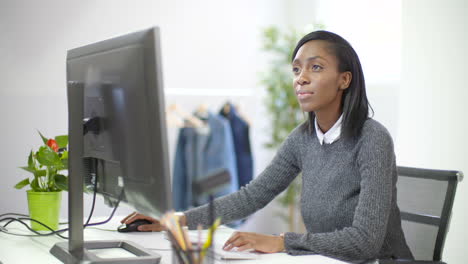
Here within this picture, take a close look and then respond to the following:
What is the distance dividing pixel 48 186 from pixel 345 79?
1.01 meters

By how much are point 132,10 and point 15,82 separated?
0.82 m

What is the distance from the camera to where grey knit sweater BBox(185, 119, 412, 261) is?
1.39m

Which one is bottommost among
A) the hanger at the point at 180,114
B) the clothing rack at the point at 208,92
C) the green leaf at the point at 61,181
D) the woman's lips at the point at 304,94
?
the green leaf at the point at 61,181

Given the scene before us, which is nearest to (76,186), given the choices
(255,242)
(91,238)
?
(91,238)

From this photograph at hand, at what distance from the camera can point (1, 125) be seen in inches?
108

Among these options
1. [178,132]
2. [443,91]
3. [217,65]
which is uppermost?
[217,65]

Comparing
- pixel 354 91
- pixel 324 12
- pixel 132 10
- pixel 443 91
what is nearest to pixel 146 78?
pixel 354 91

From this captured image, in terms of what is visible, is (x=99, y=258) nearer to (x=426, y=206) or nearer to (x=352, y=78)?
(x=352, y=78)

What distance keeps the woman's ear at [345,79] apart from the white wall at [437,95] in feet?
3.62

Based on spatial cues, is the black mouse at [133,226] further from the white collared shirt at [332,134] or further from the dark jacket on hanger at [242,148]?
the dark jacket on hanger at [242,148]

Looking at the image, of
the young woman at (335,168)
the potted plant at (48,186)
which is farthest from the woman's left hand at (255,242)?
the potted plant at (48,186)

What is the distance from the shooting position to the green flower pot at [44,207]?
1.61m

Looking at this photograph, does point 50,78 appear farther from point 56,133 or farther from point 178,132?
point 178,132

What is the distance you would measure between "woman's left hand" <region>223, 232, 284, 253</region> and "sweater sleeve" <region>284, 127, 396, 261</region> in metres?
0.03
